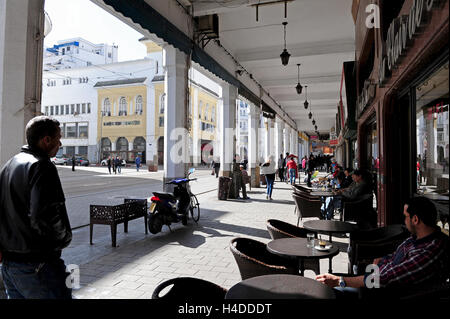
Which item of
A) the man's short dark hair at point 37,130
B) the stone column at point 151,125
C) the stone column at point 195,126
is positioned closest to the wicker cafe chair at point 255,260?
the man's short dark hair at point 37,130

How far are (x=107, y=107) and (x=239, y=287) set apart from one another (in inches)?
1728

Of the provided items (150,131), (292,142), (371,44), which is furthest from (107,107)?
(371,44)

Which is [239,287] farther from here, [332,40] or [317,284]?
[332,40]

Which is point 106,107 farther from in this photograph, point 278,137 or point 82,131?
point 278,137

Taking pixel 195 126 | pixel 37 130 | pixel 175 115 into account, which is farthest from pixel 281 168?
pixel 195 126

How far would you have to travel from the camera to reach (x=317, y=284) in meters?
2.33

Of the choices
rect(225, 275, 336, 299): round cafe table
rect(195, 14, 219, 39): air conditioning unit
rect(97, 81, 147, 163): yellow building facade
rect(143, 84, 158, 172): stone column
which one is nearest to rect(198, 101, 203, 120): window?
rect(143, 84, 158, 172): stone column

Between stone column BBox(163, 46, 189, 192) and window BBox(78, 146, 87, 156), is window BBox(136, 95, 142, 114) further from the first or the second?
stone column BBox(163, 46, 189, 192)

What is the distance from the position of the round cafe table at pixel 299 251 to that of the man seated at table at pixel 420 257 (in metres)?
0.56

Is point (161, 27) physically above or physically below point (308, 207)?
above

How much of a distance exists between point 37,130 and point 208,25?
22.1 feet

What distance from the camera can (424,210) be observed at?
2.30 m

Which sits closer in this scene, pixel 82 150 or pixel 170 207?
pixel 170 207

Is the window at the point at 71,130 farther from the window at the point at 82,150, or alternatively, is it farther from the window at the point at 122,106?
the window at the point at 122,106
